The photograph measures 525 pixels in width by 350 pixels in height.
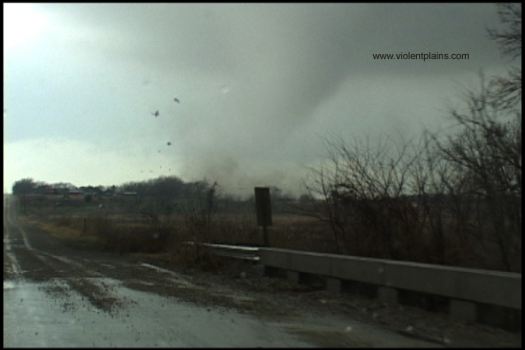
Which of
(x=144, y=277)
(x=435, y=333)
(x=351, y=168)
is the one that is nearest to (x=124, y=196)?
(x=144, y=277)

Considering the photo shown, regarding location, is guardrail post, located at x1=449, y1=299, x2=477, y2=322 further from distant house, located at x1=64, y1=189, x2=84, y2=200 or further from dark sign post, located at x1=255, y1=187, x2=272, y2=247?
distant house, located at x1=64, y1=189, x2=84, y2=200

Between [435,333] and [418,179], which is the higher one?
[418,179]

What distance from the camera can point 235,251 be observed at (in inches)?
665

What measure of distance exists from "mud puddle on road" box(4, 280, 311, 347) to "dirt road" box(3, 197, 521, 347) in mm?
12

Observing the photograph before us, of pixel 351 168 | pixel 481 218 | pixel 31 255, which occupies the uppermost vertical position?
pixel 351 168

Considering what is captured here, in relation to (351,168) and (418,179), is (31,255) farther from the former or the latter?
(418,179)

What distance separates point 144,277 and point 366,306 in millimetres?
6907

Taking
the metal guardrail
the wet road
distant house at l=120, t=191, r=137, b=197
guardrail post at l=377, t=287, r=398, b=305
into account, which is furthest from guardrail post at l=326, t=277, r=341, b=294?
distant house at l=120, t=191, r=137, b=197

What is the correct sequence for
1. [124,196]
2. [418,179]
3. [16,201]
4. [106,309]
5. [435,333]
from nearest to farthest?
1. [435,333]
2. [106,309]
3. [418,179]
4. [16,201]
5. [124,196]

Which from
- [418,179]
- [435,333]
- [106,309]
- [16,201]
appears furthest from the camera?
[16,201]

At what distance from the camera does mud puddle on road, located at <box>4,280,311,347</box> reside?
751 centimetres

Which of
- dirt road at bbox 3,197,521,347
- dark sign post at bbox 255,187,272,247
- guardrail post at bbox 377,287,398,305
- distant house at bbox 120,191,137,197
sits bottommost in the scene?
dirt road at bbox 3,197,521,347

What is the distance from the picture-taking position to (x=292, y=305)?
10750mm

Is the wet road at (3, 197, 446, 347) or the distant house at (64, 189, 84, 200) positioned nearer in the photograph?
the wet road at (3, 197, 446, 347)
